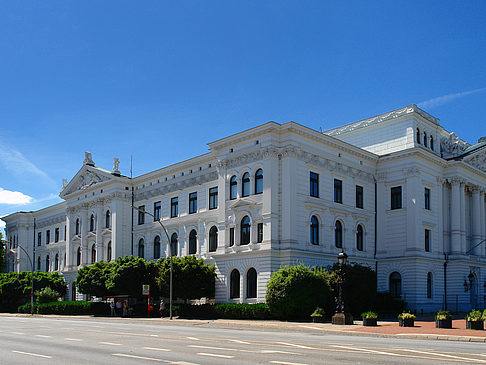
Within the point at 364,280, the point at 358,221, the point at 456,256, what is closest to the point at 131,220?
the point at 358,221

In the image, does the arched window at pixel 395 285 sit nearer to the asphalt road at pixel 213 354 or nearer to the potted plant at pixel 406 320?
the potted plant at pixel 406 320

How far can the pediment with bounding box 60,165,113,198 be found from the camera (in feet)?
208

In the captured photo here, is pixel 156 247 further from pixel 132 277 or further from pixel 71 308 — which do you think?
pixel 71 308

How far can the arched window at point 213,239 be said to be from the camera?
49.9 m

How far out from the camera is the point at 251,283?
43000mm

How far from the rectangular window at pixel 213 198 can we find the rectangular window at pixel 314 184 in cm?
960

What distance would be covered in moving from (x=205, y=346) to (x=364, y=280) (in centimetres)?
2322

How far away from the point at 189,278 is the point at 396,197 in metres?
20.0

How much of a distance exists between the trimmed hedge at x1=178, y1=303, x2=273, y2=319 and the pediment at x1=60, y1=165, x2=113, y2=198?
900 inches

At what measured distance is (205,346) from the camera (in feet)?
64.2

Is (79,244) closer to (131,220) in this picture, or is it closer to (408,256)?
(131,220)

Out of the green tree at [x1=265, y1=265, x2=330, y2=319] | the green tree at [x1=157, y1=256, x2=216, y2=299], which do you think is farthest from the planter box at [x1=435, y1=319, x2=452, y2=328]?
the green tree at [x1=157, y1=256, x2=216, y2=299]

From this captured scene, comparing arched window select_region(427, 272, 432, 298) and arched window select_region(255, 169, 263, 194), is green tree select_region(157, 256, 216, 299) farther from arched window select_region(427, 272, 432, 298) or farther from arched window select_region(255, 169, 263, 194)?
arched window select_region(427, 272, 432, 298)

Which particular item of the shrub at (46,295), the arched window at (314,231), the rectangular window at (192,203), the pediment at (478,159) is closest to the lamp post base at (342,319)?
the arched window at (314,231)
